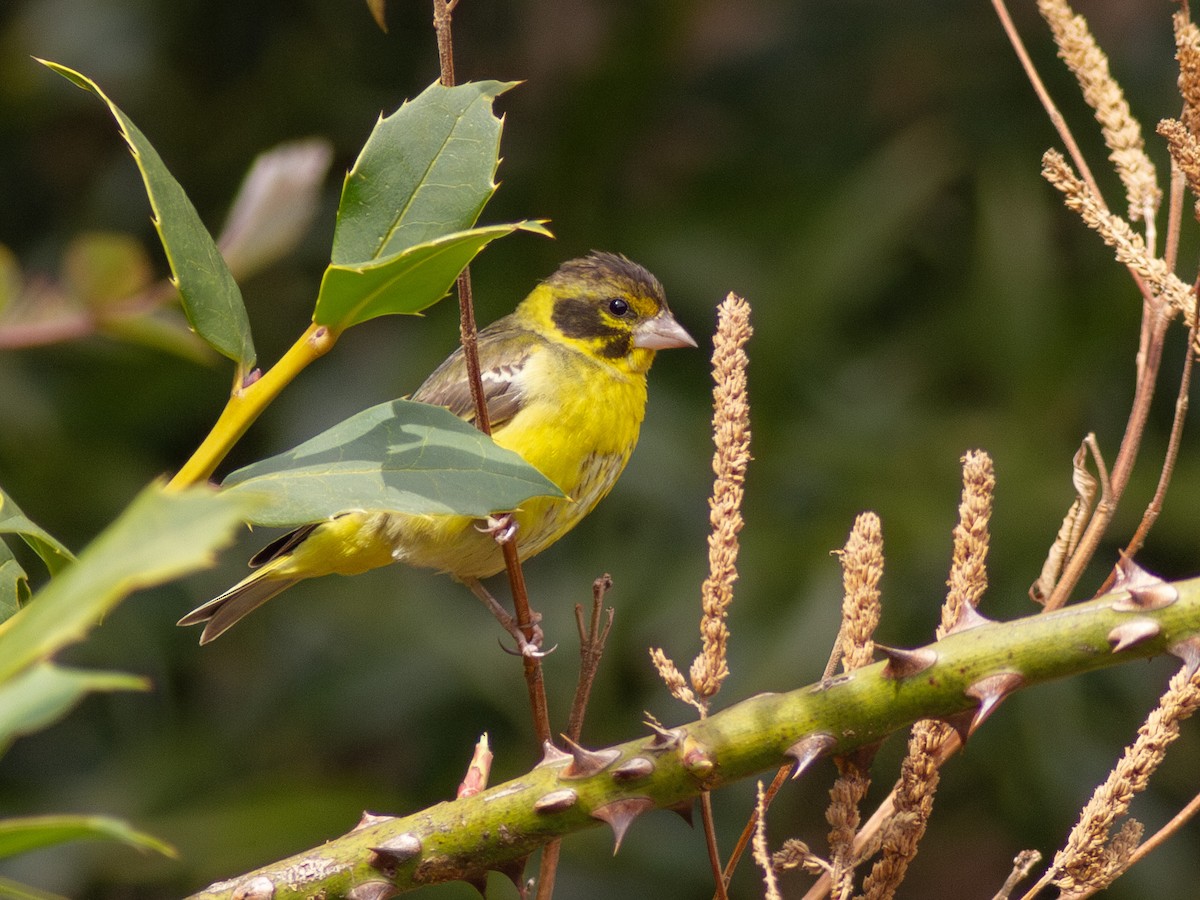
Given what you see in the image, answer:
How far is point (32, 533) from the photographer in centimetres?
116

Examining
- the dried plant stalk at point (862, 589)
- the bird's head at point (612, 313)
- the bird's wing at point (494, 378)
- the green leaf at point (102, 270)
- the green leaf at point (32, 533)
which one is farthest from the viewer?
the bird's head at point (612, 313)

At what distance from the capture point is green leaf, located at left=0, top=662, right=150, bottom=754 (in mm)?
635

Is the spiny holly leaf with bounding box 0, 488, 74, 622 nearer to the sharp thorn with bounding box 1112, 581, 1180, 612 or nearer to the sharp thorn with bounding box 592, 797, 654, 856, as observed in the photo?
the sharp thorn with bounding box 592, 797, 654, 856

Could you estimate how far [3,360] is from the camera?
195 inches

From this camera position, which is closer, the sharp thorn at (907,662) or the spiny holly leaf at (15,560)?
the sharp thorn at (907,662)

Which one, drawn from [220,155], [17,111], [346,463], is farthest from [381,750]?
[346,463]

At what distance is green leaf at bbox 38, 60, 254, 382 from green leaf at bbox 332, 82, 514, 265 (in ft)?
0.33

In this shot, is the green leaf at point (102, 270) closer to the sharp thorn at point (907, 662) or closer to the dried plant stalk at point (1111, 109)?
the sharp thorn at point (907, 662)

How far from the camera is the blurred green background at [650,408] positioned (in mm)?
4910

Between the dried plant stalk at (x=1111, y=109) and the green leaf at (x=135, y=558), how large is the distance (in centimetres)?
98

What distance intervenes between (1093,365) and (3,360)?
12.1ft

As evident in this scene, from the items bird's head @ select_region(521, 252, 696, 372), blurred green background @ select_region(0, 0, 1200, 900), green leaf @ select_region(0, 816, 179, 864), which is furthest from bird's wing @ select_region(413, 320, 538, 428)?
green leaf @ select_region(0, 816, 179, 864)

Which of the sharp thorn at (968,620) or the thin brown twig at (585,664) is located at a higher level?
the sharp thorn at (968,620)

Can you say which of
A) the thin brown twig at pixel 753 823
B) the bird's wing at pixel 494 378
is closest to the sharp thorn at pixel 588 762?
the thin brown twig at pixel 753 823
